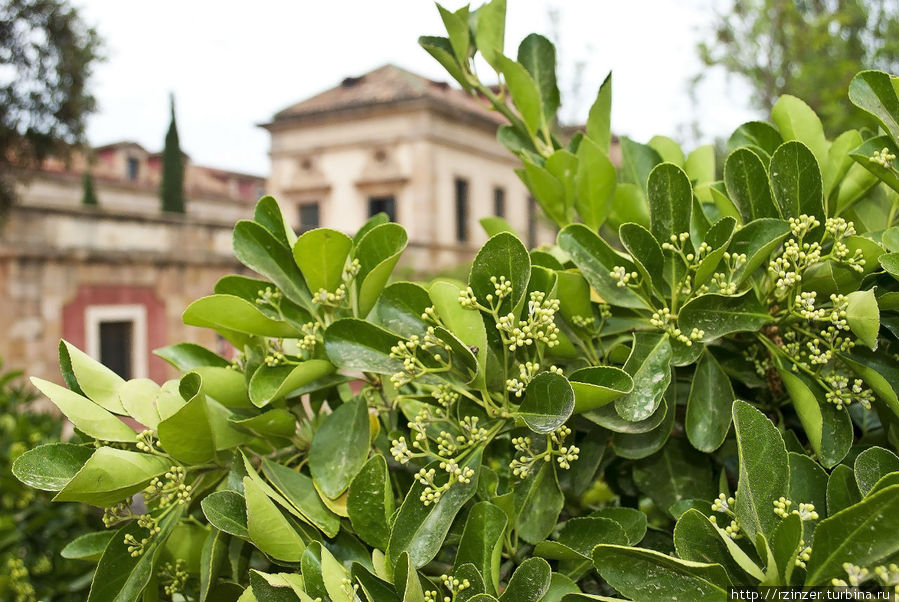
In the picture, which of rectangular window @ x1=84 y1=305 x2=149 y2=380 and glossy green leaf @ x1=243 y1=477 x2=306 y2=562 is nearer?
glossy green leaf @ x1=243 y1=477 x2=306 y2=562

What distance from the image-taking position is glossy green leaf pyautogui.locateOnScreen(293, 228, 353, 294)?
2.47ft

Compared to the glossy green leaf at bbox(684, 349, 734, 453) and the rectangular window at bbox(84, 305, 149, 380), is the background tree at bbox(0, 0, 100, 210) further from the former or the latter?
the glossy green leaf at bbox(684, 349, 734, 453)

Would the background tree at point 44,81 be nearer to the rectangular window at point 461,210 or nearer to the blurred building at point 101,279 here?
the blurred building at point 101,279

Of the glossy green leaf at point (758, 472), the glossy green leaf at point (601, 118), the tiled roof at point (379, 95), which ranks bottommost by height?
the glossy green leaf at point (758, 472)

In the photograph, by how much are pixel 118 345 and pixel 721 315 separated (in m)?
11.6

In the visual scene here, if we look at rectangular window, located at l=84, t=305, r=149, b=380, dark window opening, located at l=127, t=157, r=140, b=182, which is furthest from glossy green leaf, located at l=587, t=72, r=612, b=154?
dark window opening, located at l=127, t=157, r=140, b=182

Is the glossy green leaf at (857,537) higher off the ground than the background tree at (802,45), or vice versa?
the background tree at (802,45)

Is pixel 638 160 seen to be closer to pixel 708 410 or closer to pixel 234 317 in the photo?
pixel 708 410

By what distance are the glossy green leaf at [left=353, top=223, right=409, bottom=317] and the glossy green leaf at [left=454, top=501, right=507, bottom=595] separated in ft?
0.79

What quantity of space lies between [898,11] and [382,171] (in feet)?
35.6

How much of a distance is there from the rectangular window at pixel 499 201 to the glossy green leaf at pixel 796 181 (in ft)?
66.8

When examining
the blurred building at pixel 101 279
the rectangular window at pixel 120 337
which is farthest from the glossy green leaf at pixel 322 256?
the rectangular window at pixel 120 337

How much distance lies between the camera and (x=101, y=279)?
10.6m

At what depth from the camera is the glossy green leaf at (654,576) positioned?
1.77 ft
